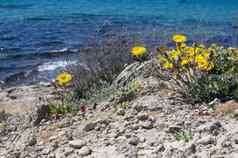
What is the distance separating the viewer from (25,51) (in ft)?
68.8

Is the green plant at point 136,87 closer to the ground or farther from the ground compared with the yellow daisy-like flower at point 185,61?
closer to the ground

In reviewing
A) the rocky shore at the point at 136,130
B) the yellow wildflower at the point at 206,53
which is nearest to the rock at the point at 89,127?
the rocky shore at the point at 136,130

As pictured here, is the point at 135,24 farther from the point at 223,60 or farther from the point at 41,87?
the point at 223,60

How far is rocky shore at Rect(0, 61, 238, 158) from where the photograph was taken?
5.45 metres

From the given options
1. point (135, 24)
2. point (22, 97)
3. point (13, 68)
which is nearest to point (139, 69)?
point (22, 97)

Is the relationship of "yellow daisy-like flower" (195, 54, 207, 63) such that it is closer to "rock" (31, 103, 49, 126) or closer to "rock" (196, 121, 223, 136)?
"rock" (196, 121, 223, 136)

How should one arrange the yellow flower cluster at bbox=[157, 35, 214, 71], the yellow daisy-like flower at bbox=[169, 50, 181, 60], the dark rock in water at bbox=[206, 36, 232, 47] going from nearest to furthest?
the yellow flower cluster at bbox=[157, 35, 214, 71]
the yellow daisy-like flower at bbox=[169, 50, 181, 60]
the dark rock in water at bbox=[206, 36, 232, 47]

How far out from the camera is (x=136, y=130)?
19.9 ft

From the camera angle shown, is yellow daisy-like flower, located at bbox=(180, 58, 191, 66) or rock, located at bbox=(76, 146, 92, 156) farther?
yellow daisy-like flower, located at bbox=(180, 58, 191, 66)

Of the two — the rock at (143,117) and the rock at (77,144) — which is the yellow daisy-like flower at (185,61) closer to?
the rock at (143,117)

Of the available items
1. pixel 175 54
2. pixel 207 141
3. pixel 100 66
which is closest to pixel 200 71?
pixel 175 54

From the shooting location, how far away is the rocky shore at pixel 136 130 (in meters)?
5.45

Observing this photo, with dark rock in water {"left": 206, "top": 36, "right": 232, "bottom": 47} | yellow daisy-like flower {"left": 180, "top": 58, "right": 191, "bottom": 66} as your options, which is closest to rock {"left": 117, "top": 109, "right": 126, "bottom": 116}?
yellow daisy-like flower {"left": 180, "top": 58, "right": 191, "bottom": 66}

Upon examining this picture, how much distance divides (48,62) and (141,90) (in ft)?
39.0
